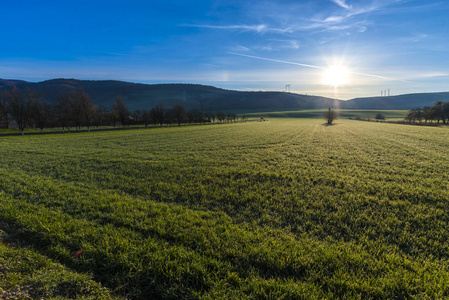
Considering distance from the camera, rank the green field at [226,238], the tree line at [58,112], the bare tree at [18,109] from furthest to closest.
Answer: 1. the tree line at [58,112]
2. the bare tree at [18,109]
3. the green field at [226,238]

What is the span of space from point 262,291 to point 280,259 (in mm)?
1000

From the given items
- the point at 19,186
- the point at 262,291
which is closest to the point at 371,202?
the point at 262,291

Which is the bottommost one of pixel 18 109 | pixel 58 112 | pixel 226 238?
pixel 226 238

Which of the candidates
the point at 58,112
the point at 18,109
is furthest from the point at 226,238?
the point at 58,112

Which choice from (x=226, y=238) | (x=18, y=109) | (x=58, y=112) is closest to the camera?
(x=226, y=238)

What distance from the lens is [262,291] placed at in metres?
3.59

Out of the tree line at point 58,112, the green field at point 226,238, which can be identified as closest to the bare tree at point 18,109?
the tree line at point 58,112

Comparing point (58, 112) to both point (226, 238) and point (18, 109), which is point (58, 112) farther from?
point (226, 238)

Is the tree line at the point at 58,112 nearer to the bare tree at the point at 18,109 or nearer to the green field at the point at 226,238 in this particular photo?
the bare tree at the point at 18,109

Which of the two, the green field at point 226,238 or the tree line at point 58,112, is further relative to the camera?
the tree line at point 58,112

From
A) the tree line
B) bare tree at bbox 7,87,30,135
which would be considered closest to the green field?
bare tree at bbox 7,87,30,135

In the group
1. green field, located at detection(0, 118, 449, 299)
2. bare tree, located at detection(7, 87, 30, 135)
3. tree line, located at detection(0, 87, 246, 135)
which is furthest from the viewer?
tree line, located at detection(0, 87, 246, 135)

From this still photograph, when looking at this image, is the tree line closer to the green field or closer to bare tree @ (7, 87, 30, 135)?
bare tree @ (7, 87, 30, 135)

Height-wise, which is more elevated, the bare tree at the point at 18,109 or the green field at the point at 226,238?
the bare tree at the point at 18,109
